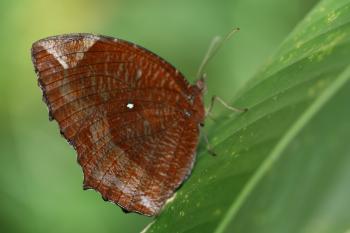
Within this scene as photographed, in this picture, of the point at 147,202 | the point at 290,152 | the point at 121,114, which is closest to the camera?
the point at 290,152

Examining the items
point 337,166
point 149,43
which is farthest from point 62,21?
point 337,166

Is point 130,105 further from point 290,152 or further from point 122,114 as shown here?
point 290,152

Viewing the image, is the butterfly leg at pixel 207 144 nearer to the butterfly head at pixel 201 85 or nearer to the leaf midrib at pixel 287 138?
the butterfly head at pixel 201 85

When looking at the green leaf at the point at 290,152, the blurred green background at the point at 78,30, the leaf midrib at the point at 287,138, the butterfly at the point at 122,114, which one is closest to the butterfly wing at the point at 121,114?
the butterfly at the point at 122,114

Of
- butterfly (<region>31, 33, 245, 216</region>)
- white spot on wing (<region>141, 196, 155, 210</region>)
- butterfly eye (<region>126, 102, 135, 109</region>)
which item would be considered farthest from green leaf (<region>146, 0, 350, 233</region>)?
butterfly eye (<region>126, 102, 135, 109</region>)

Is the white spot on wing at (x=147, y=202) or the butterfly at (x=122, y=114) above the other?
the butterfly at (x=122, y=114)

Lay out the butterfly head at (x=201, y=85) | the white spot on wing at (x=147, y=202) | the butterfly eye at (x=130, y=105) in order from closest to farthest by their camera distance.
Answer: the white spot on wing at (x=147, y=202) < the butterfly eye at (x=130, y=105) < the butterfly head at (x=201, y=85)

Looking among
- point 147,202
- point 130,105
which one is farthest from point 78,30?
point 147,202

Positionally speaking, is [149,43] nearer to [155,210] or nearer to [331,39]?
[155,210]
